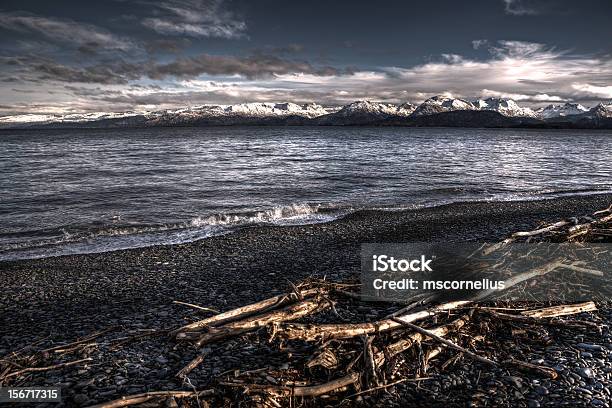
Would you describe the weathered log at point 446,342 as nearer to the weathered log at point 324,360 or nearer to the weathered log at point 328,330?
the weathered log at point 328,330

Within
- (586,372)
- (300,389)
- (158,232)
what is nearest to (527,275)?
(586,372)

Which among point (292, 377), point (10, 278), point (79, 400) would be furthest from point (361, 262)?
point (10, 278)

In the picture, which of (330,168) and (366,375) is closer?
(366,375)

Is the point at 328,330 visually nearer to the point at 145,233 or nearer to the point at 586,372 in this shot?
the point at 586,372

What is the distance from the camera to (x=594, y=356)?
8047 millimetres

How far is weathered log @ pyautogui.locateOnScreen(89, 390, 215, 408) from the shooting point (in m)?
5.98

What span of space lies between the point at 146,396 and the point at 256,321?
2.80m

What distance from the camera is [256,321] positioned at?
8.56 meters

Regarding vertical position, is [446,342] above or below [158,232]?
above

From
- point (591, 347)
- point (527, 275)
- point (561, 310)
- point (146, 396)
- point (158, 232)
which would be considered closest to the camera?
point (146, 396)

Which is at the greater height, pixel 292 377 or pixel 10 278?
pixel 292 377

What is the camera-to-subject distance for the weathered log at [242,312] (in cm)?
868

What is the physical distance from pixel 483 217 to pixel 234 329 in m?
19.7

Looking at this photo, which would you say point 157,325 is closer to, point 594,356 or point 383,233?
point 594,356
